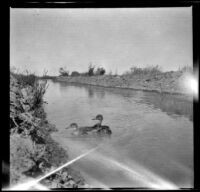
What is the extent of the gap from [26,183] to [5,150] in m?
0.60

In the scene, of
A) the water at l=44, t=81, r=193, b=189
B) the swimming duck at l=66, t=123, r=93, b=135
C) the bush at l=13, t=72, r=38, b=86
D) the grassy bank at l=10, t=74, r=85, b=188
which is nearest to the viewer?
the grassy bank at l=10, t=74, r=85, b=188

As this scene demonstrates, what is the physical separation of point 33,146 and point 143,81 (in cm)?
565

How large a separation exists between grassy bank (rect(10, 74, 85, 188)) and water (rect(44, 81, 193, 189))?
20 centimetres

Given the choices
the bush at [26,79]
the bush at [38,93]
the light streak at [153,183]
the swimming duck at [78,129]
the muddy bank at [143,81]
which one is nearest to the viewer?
the light streak at [153,183]

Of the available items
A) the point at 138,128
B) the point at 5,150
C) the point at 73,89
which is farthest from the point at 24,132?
the point at 73,89

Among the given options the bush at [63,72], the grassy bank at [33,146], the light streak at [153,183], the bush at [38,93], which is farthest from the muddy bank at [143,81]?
the light streak at [153,183]

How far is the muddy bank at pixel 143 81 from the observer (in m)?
6.80

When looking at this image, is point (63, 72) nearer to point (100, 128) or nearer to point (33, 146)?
point (100, 128)

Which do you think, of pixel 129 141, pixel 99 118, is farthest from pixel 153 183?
pixel 99 118

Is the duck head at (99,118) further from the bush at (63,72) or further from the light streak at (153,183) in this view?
the light streak at (153,183)

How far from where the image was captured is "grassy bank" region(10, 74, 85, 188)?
3842mm

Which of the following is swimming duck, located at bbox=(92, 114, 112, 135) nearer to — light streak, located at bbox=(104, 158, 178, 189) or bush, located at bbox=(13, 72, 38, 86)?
light streak, located at bbox=(104, 158, 178, 189)

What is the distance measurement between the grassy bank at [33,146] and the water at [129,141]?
204 mm

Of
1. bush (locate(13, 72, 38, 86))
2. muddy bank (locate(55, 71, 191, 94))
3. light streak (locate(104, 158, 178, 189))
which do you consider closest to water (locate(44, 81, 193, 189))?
light streak (locate(104, 158, 178, 189))
